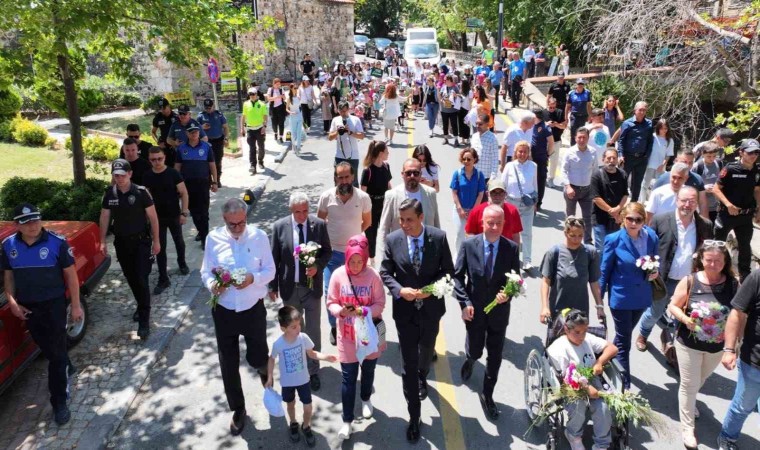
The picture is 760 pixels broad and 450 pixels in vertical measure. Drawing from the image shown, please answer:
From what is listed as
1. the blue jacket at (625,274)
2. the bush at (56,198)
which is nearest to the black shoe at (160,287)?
the bush at (56,198)

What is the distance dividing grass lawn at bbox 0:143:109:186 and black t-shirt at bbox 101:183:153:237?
6.74m

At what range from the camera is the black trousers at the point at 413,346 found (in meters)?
4.62

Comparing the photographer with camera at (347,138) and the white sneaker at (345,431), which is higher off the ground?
the photographer with camera at (347,138)

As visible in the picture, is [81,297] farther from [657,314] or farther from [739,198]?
[739,198]

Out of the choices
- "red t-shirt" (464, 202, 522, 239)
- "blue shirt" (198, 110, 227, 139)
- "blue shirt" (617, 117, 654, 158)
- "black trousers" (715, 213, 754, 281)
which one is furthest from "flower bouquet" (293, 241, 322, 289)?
"blue shirt" (198, 110, 227, 139)

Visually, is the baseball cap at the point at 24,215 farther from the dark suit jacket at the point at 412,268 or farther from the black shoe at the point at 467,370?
the black shoe at the point at 467,370

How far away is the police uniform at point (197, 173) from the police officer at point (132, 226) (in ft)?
6.98

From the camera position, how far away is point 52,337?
16.4ft

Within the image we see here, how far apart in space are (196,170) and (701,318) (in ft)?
22.3

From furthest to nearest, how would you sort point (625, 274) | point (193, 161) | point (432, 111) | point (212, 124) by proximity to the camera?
1. point (432, 111)
2. point (212, 124)
3. point (193, 161)
4. point (625, 274)

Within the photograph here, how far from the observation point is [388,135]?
16469mm

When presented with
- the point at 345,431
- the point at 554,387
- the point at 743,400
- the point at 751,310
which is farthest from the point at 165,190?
the point at 743,400

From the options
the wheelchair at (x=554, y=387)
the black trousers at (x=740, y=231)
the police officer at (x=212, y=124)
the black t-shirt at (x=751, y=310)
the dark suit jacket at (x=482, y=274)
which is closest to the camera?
the black t-shirt at (x=751, y=310)

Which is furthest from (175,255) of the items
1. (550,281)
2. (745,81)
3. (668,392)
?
(745,81)
